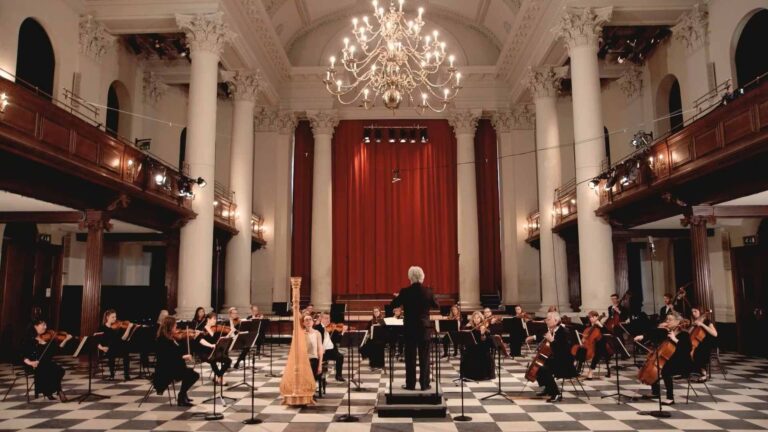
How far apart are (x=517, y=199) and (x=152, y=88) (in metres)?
13.1

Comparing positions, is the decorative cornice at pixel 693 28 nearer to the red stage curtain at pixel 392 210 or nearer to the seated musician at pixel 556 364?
the red stage curtain at pixel 392 210

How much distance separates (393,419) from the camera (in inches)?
264

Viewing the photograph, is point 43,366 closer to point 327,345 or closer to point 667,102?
point 327,345

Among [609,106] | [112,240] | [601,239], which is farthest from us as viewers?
[609,106]

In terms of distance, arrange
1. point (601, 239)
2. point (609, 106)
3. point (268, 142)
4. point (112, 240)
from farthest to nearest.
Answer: point (268, 142), point (609, 106), point (112, 240), point (601, 239)

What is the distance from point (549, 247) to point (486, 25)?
935 cm

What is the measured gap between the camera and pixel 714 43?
545 inches

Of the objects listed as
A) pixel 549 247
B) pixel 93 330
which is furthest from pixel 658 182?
pixel 93 330

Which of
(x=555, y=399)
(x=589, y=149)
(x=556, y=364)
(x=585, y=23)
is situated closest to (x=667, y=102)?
(x=585, y=23)

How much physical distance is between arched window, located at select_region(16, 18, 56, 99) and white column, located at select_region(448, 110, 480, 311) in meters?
13.3

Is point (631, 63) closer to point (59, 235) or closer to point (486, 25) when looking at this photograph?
point (486, 25)

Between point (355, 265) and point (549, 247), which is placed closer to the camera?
point (549, 247)

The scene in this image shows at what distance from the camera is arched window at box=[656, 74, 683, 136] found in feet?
54.8

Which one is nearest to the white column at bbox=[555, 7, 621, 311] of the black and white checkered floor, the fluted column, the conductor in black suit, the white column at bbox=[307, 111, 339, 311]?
the black and white checkered floor
